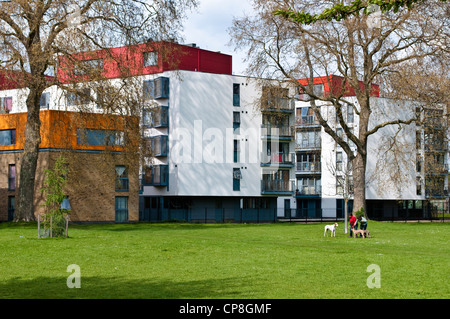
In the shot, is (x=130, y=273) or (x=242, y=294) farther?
(x=130, y=273)

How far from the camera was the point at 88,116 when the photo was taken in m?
39.8

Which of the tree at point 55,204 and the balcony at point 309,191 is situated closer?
the tree at point 55,204

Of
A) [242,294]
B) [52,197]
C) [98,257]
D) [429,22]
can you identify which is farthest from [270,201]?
[242,294]

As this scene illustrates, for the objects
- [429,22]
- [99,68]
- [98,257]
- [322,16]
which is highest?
[429,22]

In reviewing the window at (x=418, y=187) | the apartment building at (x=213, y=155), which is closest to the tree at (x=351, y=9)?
the apartment building at (x=213, y=155)

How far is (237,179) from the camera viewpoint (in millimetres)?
76188

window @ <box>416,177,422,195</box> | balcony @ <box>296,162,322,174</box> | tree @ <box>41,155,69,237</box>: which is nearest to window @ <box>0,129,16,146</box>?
tree @ <box>41,155,69,237</box>

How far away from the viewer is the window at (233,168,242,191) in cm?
7594

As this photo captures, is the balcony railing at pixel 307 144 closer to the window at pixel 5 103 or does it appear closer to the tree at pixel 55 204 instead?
the window at pixel 5 103

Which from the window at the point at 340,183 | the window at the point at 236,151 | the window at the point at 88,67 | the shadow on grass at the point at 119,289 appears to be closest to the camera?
the shadow on grass at the point at 119,289

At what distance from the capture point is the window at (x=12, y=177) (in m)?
60.1

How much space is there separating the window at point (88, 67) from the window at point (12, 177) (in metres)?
24.5
